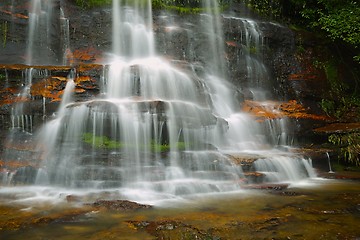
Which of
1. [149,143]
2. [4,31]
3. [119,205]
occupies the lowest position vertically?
[119,205]

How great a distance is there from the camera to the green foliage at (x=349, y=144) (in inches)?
378

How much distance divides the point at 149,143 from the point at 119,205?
2836mm

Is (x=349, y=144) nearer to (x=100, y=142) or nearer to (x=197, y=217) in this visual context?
(x=197, y=217)

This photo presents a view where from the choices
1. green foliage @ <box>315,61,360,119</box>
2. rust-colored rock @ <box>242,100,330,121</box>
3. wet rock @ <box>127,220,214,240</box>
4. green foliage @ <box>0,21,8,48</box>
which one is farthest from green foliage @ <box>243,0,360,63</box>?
wet rock @ <box>127,220,214,240</box>

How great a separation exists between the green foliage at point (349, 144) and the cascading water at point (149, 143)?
1.67m

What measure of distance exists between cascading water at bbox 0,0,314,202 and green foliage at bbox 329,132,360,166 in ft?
5.49

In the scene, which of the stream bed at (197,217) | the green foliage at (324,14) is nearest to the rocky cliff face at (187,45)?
the green foliage at (324,14)

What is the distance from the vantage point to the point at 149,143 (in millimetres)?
8336

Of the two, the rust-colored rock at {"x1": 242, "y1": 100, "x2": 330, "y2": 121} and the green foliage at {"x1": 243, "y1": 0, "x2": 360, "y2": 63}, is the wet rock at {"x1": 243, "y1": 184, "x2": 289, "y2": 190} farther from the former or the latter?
the green foliage at {"x1": 243, "y1": 0, "x2": 360, "y2": 63}

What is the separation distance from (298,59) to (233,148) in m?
6.53

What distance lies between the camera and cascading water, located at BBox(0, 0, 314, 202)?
730cm

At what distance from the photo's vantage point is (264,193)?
673 centimetres

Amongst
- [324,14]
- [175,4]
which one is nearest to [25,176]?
[175,4]

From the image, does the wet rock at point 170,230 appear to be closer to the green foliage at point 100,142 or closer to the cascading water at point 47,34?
the green foliage at point 100,142
